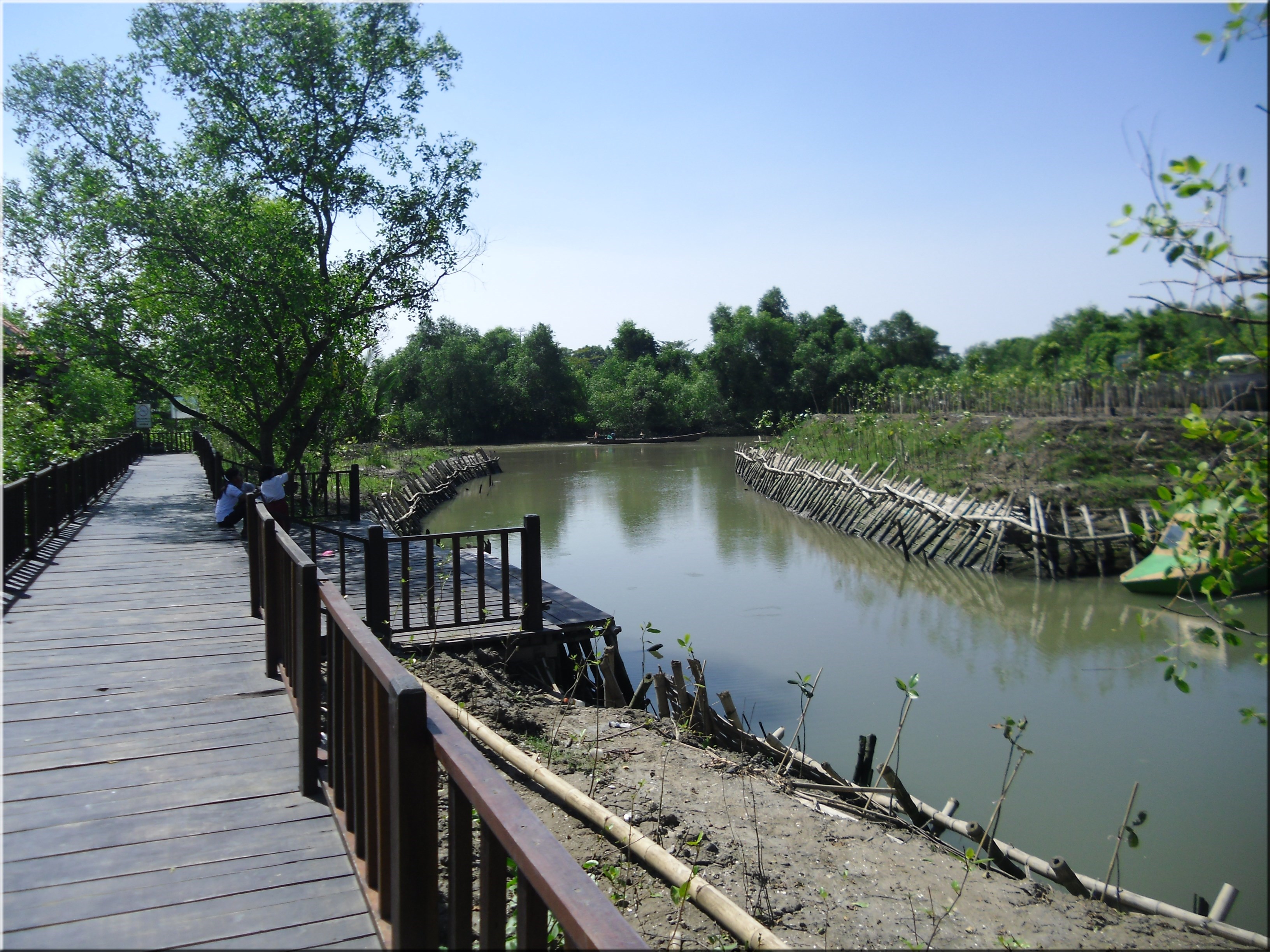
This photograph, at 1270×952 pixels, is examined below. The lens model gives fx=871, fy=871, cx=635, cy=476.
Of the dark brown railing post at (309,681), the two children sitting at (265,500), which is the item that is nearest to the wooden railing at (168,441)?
the two children sitting at (265,500)

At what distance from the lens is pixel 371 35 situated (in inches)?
660

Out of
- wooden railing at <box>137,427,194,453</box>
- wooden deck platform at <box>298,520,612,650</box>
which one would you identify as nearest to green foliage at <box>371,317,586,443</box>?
wooden railing at <box>137,427,194,453</box>

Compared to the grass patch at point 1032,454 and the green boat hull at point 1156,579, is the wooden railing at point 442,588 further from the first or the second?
the grass patch at point 1032,454

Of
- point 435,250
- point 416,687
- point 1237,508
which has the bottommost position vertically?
point 416,687

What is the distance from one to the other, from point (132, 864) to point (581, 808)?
2.80 meters

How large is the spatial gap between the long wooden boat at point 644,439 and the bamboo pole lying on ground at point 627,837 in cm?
5823

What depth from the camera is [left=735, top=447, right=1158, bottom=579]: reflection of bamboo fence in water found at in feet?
54.4

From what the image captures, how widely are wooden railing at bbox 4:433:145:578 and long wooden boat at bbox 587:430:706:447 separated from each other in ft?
164

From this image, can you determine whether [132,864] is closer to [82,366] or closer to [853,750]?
[853,750]

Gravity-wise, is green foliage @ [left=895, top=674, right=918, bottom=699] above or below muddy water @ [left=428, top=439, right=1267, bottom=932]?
above

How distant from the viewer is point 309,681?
12.5 feet

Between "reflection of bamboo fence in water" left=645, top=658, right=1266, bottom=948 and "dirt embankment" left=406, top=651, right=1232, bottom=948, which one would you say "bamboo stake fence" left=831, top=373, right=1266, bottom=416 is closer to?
"dirt embankment" left=406, top=651, right=1232, bottom=948

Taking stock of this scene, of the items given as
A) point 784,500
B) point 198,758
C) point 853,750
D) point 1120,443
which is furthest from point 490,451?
point 198,758

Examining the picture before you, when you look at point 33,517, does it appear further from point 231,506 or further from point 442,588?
point 442,588
